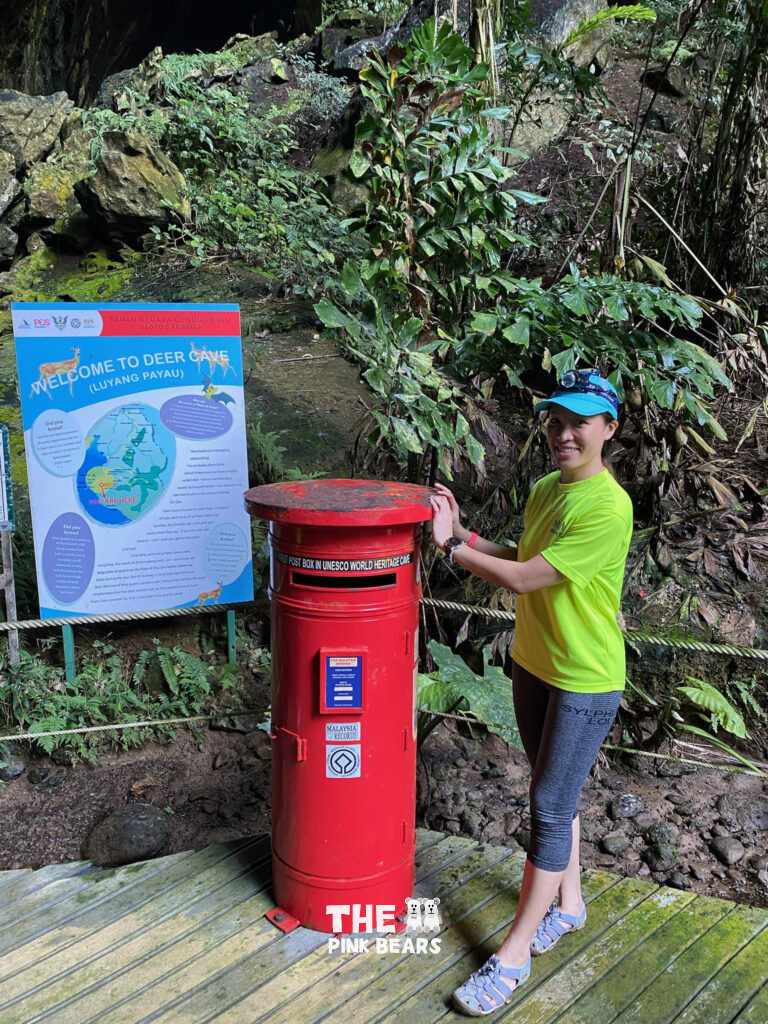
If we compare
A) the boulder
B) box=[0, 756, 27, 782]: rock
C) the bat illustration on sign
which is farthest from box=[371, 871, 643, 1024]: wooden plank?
the boulder

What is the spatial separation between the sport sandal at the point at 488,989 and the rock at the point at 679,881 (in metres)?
1.51

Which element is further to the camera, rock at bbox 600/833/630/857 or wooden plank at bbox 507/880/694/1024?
rock at bbox 600/833/630/857

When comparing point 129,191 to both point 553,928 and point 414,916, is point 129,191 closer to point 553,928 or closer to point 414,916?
point 414,916

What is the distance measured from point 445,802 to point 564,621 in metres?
2.24

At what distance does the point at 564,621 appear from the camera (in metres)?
2.24

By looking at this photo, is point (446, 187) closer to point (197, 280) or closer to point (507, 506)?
point (507, 506)

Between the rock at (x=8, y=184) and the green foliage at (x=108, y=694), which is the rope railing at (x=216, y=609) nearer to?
the green foliage at (x=108, y=694)

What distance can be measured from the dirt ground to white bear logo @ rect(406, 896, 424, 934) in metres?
1.10

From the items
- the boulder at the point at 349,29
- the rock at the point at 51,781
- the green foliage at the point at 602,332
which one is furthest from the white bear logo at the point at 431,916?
the boulder at the point at 349,29

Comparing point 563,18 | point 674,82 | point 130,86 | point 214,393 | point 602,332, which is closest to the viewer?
point 602,332

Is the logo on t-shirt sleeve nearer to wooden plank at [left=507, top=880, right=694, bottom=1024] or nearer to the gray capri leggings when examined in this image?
the gray capri leggings

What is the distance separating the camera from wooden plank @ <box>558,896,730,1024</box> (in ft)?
7.54

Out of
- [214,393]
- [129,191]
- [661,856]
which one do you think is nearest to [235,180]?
[129,191]

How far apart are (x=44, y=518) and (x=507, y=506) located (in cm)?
278
